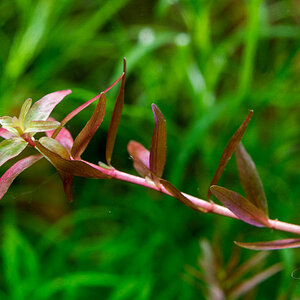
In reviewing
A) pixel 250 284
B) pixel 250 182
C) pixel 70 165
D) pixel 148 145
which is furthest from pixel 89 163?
pixel 148 145

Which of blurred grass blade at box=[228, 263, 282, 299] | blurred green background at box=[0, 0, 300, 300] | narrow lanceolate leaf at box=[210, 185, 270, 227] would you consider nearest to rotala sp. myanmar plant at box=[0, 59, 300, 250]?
narrow lanceolate leaf at box=[210, 185, 270, 227]

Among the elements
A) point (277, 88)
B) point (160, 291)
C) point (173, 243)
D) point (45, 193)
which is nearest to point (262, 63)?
point (277, 88)

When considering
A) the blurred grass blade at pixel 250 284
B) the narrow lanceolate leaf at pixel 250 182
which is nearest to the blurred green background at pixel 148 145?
the blurred grass blade at pixel 250 284

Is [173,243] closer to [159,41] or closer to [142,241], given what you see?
[142,241]

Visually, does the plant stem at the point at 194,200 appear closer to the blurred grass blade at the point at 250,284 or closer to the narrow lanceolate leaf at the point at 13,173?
the narrow lanceolate leaf at the point at 13,173

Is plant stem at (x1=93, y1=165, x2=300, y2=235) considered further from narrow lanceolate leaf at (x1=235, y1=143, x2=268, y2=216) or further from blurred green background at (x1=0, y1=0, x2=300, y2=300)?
blurred green background at (x1=0, y1=0, x2=300, y2=300)

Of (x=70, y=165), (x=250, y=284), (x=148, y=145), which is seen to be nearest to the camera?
(x=70, y=165)

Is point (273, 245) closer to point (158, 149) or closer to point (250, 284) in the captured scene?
point (158, 149)
